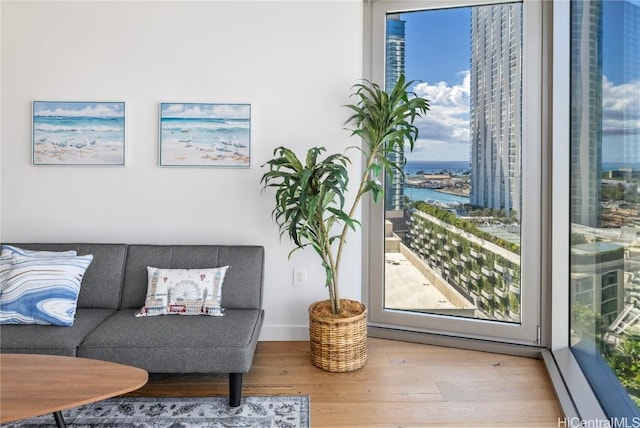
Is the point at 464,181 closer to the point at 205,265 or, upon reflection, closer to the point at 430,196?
the point at 430,196

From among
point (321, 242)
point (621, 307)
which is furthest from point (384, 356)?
point (621, 307)

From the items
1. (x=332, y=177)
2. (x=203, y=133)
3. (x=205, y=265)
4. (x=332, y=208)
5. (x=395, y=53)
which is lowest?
(x=205, y=265)

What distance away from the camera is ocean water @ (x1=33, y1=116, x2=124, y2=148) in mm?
2928

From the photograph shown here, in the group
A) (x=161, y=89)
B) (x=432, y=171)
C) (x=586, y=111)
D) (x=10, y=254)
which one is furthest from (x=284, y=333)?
(x=586, y=111)

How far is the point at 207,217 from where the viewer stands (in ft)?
9.79

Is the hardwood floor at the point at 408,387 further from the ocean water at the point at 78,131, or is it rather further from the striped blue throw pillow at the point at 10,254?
the ocean water at the point at 78,131

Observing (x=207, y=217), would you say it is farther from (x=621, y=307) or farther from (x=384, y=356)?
(x=621, y=307)

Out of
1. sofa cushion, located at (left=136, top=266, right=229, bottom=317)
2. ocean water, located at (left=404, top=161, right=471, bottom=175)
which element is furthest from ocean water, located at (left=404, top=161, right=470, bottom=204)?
sofa cushion, located at (left=136, top=266, right=229, bottom=317)

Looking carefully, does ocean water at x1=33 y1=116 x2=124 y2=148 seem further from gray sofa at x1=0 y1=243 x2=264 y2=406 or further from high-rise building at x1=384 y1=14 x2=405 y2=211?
high-rise building at x1=384 y1=14 x2=405 y2=211

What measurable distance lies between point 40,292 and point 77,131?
117 centimetres

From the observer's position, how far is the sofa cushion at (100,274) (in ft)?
8.70

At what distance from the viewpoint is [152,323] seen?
233 cm

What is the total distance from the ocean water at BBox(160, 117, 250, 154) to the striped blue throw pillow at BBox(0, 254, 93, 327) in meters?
1.05

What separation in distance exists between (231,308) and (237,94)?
144 cm
